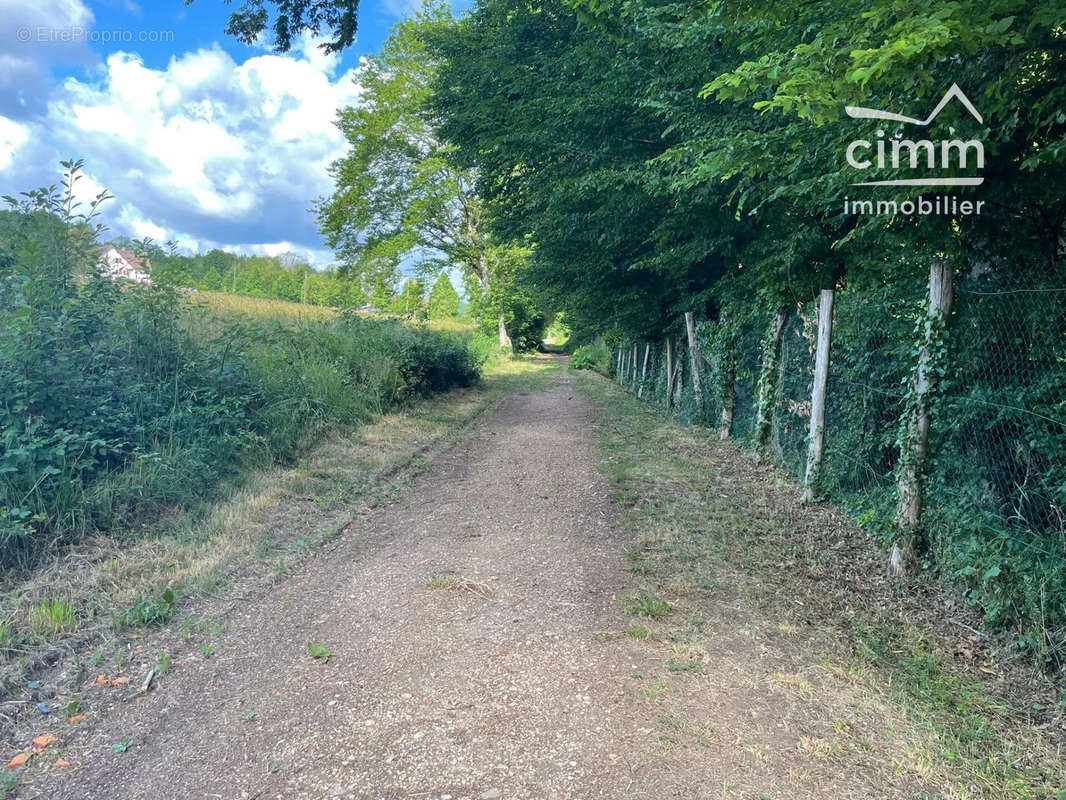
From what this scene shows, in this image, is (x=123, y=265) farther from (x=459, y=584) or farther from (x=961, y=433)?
(x=961, y=433)

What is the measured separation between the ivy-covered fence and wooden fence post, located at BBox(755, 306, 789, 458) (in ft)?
4.20

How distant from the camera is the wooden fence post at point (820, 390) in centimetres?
620

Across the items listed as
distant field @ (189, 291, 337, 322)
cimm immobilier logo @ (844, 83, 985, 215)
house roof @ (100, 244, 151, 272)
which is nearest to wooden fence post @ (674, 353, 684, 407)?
distant field @ (189, 291, 337, 322)

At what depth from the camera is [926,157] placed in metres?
3.66

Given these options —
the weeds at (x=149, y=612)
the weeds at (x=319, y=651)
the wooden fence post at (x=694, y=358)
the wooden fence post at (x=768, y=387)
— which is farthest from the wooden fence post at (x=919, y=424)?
the wooden fence post at (x=694, y=358)

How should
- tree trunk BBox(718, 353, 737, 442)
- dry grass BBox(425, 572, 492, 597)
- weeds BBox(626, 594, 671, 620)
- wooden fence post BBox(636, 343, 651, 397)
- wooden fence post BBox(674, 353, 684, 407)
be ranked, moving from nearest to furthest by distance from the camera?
weeds BBox(626, 594, 671, 620)
dry grass BBox(425, 572, 492, 597)
tree trunk BBox(718, 353, 737, 442)
wooden fence post BBox(674, 353, 684, 407)
wooden fence post BBox(636, 343, 651, 397)

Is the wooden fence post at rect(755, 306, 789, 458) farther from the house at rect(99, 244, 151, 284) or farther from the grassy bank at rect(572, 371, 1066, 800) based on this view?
the house at rect(99, 244, 151, 284)

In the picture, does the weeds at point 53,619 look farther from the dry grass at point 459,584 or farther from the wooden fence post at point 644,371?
the wooden fence post at point 644,371

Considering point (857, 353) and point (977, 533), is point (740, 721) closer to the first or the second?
point (977, 533)

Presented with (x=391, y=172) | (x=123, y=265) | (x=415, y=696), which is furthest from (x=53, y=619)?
(x=391, y=172)

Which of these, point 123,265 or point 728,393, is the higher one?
point 123,265

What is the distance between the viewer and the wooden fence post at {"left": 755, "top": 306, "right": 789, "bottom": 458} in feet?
25.8

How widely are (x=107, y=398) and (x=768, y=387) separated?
7.41 m

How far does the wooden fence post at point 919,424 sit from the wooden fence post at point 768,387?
11.9ft
